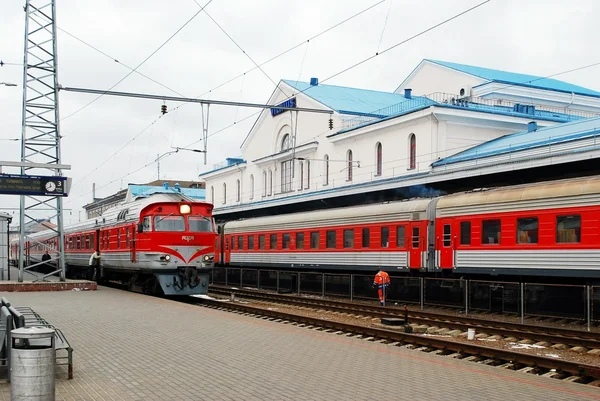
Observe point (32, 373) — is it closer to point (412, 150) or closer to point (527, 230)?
point (527, 230)

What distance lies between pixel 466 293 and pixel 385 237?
4897mm

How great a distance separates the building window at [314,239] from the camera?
28.8 m

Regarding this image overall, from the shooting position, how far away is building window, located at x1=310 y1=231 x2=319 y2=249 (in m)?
28.8

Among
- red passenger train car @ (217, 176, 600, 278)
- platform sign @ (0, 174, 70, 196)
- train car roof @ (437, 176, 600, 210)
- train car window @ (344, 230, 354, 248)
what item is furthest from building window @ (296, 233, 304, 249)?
platform sign @ (0, 174, 70, 196)

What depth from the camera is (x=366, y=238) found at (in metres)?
25.2

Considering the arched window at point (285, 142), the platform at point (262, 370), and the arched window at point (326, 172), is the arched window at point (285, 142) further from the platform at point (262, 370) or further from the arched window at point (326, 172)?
the platform at point (262, 370)

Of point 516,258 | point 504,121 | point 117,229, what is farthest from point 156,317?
point 504,121

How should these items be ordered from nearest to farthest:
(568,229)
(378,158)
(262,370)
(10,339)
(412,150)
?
(10,339) → (262,370) → (568,229) → (412,150) → (378,158)

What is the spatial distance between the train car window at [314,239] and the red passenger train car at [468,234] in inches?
1.6

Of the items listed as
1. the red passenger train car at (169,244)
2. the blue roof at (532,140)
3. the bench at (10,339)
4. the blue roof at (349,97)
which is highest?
the blue roof at (349,97)

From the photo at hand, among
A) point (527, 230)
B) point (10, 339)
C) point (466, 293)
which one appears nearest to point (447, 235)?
point (466, 293)

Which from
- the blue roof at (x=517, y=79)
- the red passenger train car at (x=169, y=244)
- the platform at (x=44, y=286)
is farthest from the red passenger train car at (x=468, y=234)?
the blue roof at (x=517, y=79)

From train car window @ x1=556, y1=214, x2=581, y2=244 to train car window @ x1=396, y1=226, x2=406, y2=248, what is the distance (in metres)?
6.25

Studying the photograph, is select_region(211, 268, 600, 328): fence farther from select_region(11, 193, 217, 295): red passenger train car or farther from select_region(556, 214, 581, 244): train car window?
select_region(11, 193, 217, 295): red passenger train car
